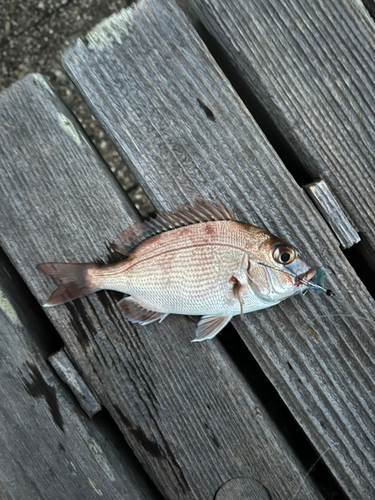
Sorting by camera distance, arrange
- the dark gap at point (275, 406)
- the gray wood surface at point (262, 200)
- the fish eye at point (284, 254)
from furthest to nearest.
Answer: the dark gap at point (275, 406) → the gray wood surface at point (262, 200) → the fish eye at point (284, 254)

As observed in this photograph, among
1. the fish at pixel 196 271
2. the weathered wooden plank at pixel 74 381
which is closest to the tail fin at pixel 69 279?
the fish at pixel 196 271

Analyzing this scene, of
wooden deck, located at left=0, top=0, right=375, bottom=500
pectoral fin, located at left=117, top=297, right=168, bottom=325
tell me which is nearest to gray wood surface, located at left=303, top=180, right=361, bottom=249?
wooden deck, located at left=0, top=0, right=375, bottom=500

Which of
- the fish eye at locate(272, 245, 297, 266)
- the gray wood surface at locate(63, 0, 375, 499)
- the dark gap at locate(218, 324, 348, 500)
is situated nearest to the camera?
the fish eye at locate(272, 245, 297, 266)

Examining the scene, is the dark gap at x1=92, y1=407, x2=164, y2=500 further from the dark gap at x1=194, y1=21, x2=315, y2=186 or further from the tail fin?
the dark gap at x1=194, y1=21, x2=315, y2=186

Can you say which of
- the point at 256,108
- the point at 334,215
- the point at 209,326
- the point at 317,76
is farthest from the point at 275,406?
the point at 317,76

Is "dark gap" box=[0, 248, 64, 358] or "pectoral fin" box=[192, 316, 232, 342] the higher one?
"dark gap" box=[0, 248, 64, 358]

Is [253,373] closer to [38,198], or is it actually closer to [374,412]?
[374,412]

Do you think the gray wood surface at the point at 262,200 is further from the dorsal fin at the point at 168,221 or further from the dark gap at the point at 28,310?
the dark gap at the point at 28,310

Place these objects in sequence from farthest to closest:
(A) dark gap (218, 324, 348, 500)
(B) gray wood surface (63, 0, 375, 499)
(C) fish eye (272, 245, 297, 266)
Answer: (A) dark gap (218, 324, 348, 500) < (B) gray wood surface (63, 0, 375, 499) < (C) fish eye (272, 245, 297, 266)
